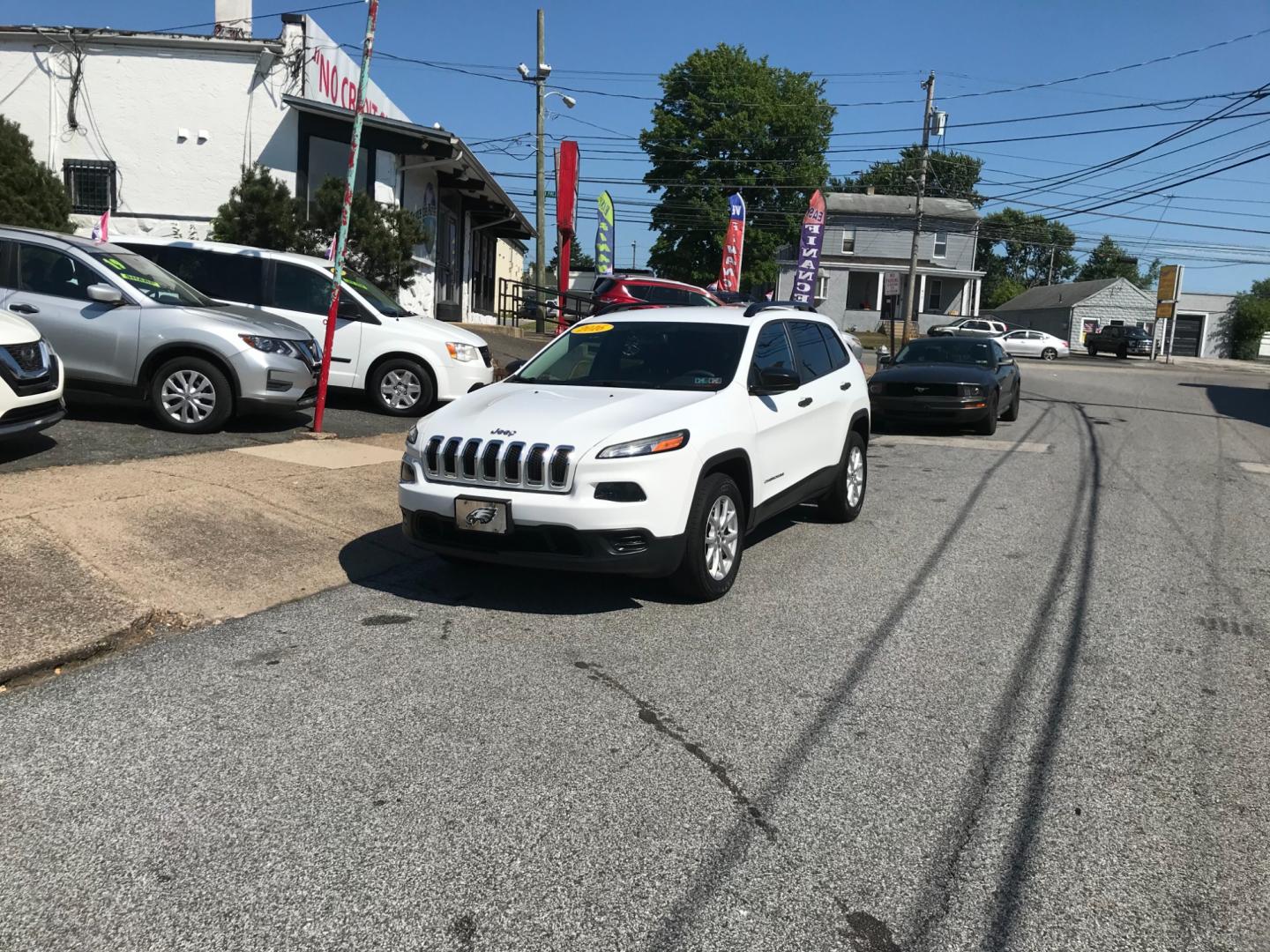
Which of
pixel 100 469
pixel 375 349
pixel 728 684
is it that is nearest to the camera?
pixel 728 684

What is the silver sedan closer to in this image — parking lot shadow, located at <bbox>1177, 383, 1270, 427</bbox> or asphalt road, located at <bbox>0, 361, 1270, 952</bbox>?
Answer: parking lot shadow, located at <bbox>1177, 383, 1270, 427</bbox>

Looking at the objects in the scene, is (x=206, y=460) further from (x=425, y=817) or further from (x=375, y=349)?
(x=425, y=817)

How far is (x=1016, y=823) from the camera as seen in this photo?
11.7ft

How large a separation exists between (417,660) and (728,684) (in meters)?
1.49

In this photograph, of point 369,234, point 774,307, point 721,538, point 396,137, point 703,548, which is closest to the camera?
point 703,548

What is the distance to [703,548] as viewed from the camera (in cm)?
582

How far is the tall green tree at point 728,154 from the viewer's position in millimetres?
57719

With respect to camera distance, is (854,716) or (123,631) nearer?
(854,716)

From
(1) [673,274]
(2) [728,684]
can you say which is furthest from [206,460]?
(1) [673,274]

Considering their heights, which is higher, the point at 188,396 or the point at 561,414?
the point at 561,414

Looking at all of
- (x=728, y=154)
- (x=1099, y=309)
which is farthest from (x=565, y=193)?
(x=1099, y=309)

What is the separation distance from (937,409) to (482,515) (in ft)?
33.3

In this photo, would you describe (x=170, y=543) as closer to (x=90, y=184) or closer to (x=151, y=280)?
(x=151, y=280)

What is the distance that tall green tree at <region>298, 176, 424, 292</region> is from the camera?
1650 cm
